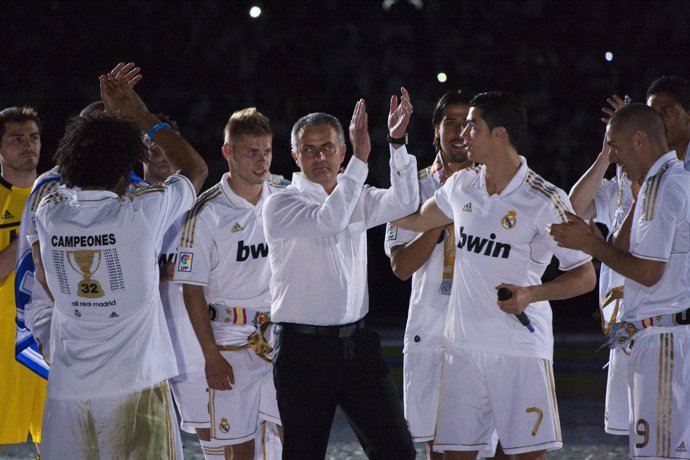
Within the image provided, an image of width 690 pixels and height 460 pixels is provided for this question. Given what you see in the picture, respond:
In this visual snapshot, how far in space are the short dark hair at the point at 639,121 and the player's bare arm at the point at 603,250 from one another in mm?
518

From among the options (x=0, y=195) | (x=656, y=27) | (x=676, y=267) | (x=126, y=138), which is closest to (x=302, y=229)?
(x=126, y=138)

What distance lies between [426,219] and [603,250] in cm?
103

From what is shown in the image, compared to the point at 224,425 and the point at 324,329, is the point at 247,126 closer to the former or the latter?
the point at 324,329

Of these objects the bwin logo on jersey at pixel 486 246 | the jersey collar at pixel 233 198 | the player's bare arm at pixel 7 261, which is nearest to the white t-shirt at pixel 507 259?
the bwin logo on jersey at pixel 486 246

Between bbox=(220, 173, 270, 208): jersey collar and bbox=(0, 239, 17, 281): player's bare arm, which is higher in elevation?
bbox=(220, 173, 270, 208): jersey collar

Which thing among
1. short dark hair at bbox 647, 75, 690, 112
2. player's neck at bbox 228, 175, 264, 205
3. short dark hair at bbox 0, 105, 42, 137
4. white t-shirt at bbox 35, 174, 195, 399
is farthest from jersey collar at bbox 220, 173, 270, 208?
short dark hair at bbox 647, 75, 690, 112

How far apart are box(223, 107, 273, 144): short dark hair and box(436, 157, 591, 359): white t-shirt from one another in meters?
1.29

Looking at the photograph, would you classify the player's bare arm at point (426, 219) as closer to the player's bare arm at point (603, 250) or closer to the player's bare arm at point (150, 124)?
the player's bare arm at point (603, 250)

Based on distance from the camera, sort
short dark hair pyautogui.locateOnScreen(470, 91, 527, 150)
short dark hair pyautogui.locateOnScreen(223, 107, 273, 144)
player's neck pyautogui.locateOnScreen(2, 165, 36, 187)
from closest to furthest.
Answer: short dark hair pyautogui.locateOnScreen(470, 91, 527, 150), short dark hair pyautogui.locateOnScreen(223, 107, 273, 144), player's neck pyautogui.locateOnScreen(2, 165, 36, 187)

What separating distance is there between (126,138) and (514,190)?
1.86 metres

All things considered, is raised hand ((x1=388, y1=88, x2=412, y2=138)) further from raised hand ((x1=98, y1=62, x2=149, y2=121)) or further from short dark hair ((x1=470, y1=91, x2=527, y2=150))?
raised hand ((x1=98, y1=62, x2=149, y2=121))

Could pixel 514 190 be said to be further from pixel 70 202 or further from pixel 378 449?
pixel 70 202

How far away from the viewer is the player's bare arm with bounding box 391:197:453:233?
17.0 ft

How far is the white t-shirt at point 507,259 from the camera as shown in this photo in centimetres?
473
